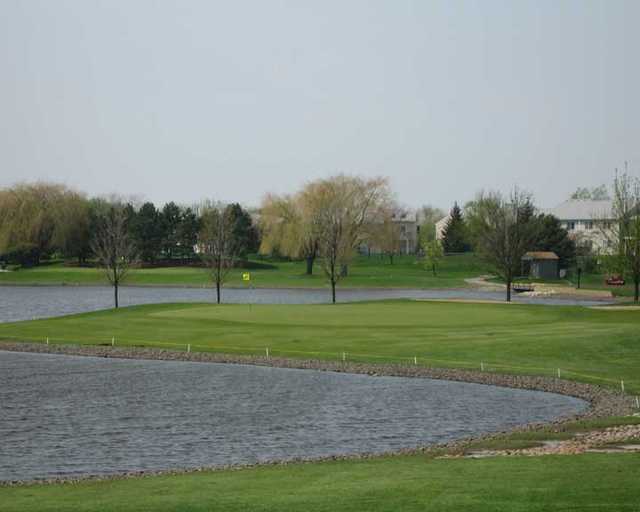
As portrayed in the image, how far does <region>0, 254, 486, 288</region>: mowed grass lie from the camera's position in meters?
134

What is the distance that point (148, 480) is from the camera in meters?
24.0

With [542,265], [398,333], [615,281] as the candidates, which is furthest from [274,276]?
[398,333]

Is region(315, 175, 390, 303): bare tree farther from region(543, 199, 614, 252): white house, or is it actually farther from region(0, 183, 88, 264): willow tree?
region(543, 199, 614, 252): white house

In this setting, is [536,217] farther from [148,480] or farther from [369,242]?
[148,480]

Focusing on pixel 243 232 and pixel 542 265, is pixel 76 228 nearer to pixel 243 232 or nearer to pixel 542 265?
pixel 243 232

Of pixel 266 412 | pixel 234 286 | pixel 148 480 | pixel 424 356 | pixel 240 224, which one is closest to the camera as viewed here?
pixel 148 480

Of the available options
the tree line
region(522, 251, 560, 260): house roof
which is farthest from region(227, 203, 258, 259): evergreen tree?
region(522, 251, 560, 260): house roof

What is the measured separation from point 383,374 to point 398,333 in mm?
11336

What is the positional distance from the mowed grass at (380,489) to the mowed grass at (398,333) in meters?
18.6

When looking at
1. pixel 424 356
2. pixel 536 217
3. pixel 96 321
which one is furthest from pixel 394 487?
pixel 536 217

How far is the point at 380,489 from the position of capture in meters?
20.4

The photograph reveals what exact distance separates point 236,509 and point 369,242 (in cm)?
12175

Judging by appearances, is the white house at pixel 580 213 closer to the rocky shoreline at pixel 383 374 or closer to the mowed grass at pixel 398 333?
the mowed grass at pixel 398 333

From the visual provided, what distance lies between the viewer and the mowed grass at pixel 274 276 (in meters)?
134
